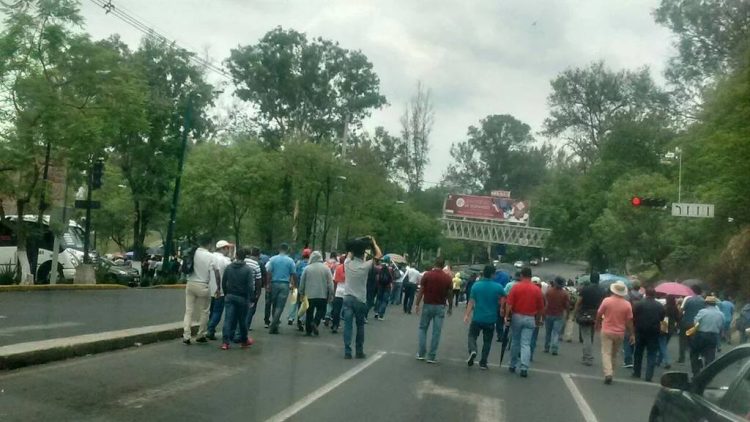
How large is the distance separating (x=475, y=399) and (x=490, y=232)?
8008 cm


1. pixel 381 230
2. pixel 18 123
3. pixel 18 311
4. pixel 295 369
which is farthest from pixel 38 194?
pixel 381 230

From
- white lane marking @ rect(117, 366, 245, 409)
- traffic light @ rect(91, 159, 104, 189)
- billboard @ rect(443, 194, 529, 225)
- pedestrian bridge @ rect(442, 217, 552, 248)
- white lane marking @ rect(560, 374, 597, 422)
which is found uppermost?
billboard @ rect(443, 194, 529, 225)

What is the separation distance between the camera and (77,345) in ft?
46.3

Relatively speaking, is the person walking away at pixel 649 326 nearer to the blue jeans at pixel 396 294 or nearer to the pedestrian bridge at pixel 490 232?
the blue jeans at pixel 396 294

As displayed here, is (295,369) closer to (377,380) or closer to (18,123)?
(377,380)

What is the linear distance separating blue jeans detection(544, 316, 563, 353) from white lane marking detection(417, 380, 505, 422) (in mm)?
8461

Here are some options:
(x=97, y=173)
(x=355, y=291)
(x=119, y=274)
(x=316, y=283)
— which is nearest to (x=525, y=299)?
(x=355, y=291)

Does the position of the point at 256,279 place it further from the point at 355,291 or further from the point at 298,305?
the point at 298,305

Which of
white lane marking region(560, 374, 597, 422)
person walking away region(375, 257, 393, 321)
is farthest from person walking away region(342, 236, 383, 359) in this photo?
person walking away region(375, 257, 393, 321)

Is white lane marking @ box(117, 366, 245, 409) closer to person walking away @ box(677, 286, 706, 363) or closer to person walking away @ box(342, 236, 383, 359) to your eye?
person walking away @ box(342, 236, 383, 359)

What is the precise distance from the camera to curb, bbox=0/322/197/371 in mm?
12539

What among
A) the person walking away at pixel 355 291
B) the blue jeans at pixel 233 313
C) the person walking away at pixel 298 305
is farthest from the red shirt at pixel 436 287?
the person walking away at pixel 298 305

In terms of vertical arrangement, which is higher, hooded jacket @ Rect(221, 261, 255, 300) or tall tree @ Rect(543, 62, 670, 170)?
tall tree @ Rect(543, 62, 670, 170)

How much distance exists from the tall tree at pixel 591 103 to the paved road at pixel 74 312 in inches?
1832
